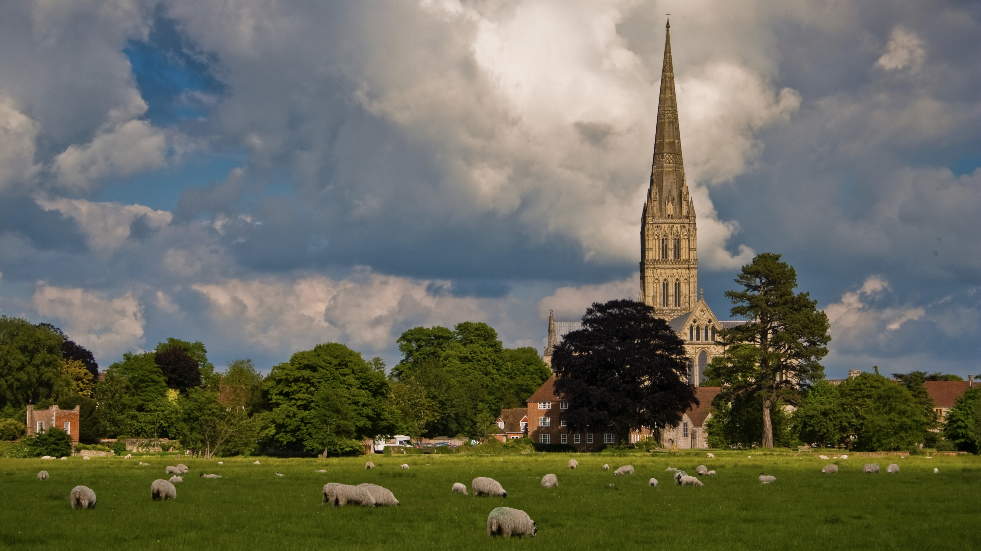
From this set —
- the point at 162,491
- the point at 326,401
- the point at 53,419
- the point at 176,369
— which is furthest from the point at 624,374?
the point at 176,369

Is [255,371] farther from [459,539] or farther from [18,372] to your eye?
[459,539]

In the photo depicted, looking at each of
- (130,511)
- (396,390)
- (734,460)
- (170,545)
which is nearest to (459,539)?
(170,545)

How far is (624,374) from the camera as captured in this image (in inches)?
2908

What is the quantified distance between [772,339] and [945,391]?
67472 mm

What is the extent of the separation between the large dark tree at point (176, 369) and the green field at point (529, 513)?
228 feet

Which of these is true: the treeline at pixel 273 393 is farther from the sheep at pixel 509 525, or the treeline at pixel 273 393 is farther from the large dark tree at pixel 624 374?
the sheep at pixel 509 525

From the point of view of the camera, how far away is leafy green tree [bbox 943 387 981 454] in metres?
67.1

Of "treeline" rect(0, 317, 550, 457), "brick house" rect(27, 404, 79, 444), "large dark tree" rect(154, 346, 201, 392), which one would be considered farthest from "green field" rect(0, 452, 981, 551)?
"large dark tree" rect(154, 346, 201, 392)

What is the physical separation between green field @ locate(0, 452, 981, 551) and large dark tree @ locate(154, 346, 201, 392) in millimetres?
69433

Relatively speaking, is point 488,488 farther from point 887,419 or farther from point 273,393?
point 887,419

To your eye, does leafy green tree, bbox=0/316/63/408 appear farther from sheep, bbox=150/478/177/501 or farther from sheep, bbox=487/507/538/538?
sheep, bbox=487/507/538/538

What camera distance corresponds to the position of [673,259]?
186m

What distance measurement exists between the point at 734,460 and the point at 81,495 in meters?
36.6

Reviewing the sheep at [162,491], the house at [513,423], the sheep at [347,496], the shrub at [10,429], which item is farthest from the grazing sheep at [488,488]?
the house at [513,423]
